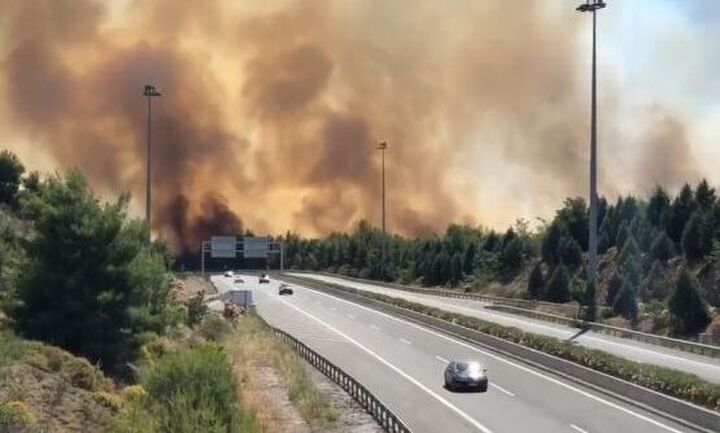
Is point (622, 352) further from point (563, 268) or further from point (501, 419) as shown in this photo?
point (563, 268)

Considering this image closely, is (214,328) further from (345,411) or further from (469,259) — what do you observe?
(469,259)

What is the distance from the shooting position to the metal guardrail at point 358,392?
28.8m

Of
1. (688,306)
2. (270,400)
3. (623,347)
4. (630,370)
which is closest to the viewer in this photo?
(270,400)

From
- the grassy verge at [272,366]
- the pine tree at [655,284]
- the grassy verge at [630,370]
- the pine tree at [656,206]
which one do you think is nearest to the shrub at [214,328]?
the grassy verge at [272,366]

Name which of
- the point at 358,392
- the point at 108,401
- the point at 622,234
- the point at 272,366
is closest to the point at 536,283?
the point at 622,234

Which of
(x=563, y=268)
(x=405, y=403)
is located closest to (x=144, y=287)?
(x=405, y=403)

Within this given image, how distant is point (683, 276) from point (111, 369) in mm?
34814

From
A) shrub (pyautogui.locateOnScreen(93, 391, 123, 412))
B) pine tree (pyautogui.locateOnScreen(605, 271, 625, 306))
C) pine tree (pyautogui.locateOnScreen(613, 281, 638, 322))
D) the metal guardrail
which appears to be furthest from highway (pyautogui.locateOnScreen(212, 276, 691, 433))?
pine tree (pyautogui.locateOnScreen(605, 271, 625, 306))

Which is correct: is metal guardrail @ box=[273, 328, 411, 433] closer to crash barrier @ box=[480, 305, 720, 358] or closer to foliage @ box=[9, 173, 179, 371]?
foliage @ box=[9, 173, 179, 371]

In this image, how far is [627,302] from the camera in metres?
65.5

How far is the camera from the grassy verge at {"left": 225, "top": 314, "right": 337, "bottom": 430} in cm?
3238

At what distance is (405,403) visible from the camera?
3553 cm

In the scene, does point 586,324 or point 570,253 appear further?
point 570,253

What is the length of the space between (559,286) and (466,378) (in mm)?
49128
